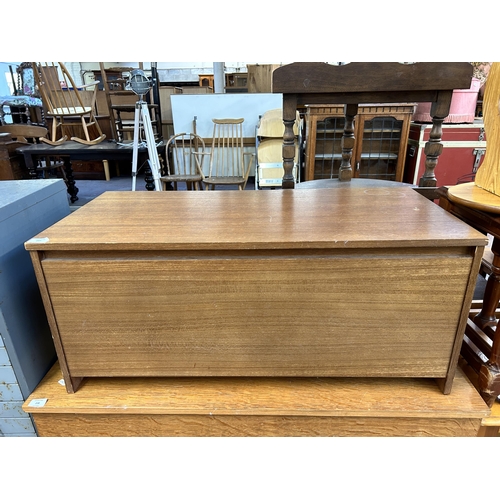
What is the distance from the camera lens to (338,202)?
891 millimetres

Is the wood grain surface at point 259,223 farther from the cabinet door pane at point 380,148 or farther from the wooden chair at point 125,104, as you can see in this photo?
the wooden chair at point 125,104

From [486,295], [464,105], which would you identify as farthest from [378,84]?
[464,105]

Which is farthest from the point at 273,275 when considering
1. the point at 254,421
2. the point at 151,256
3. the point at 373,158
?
the point at 373,158

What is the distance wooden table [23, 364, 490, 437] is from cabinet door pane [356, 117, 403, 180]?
231 cm

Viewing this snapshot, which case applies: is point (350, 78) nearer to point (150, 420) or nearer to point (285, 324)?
point (285, 324)

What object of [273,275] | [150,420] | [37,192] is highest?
[37,192]

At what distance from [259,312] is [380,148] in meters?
2.60

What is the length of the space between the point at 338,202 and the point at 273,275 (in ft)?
1.01

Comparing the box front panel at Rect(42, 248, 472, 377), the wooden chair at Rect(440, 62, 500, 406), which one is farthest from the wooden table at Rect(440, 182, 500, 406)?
the box front panel at Rect(42, 248, 472, 377)

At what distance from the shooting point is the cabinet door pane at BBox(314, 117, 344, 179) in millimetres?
2879

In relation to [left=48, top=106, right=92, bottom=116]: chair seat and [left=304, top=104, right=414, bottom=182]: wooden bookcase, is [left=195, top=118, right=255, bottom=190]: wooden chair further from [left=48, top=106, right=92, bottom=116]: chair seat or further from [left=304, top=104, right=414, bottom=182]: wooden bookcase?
[left=48, top=106, right=92, bottom=116]: chair seat

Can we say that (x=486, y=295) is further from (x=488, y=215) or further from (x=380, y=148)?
(x=380, y=148)

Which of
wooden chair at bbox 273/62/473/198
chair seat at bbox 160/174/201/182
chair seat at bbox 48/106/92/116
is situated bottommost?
chair seat at bbox 160/174/201/182

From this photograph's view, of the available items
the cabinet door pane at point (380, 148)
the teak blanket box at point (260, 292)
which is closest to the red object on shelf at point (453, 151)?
the cabinet door pane at point (380, 148)
